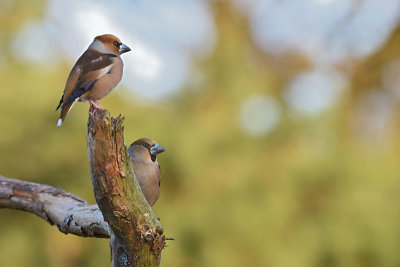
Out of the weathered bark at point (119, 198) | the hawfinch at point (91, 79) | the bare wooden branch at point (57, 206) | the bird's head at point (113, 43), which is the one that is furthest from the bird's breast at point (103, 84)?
the bare wooden branch at point (57, 206)

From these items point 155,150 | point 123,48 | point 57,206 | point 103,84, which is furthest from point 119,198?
point 57,206

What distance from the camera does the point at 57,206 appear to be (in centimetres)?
352

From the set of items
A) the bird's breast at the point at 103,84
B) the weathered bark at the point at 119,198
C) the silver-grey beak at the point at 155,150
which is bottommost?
the weathered bark at the point at 119,198

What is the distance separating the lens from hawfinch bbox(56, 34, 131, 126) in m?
2.49

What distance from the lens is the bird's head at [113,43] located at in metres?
2.75

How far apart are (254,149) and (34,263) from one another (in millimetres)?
3033

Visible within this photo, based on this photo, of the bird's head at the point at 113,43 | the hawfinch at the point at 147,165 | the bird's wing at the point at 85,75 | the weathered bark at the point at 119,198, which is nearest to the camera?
the weathered bark at the point at 119,198

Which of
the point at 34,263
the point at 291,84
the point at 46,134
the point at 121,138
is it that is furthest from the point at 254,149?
the point at 121,138

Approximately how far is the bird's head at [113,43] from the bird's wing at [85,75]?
0.18 m

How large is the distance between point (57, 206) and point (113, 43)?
4.45ft

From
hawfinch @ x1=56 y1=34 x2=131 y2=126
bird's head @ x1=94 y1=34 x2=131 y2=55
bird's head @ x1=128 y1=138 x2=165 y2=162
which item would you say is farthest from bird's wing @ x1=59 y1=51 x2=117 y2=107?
bird's head @ x1=128 y1=138 x2=165 y2=162

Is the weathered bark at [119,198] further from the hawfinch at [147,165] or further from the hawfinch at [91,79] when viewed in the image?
the hawfinch at [147,165]

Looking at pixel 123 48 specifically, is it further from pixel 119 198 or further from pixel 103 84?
pixel 119 198

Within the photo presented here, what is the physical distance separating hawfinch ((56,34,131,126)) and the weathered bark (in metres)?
0.31
